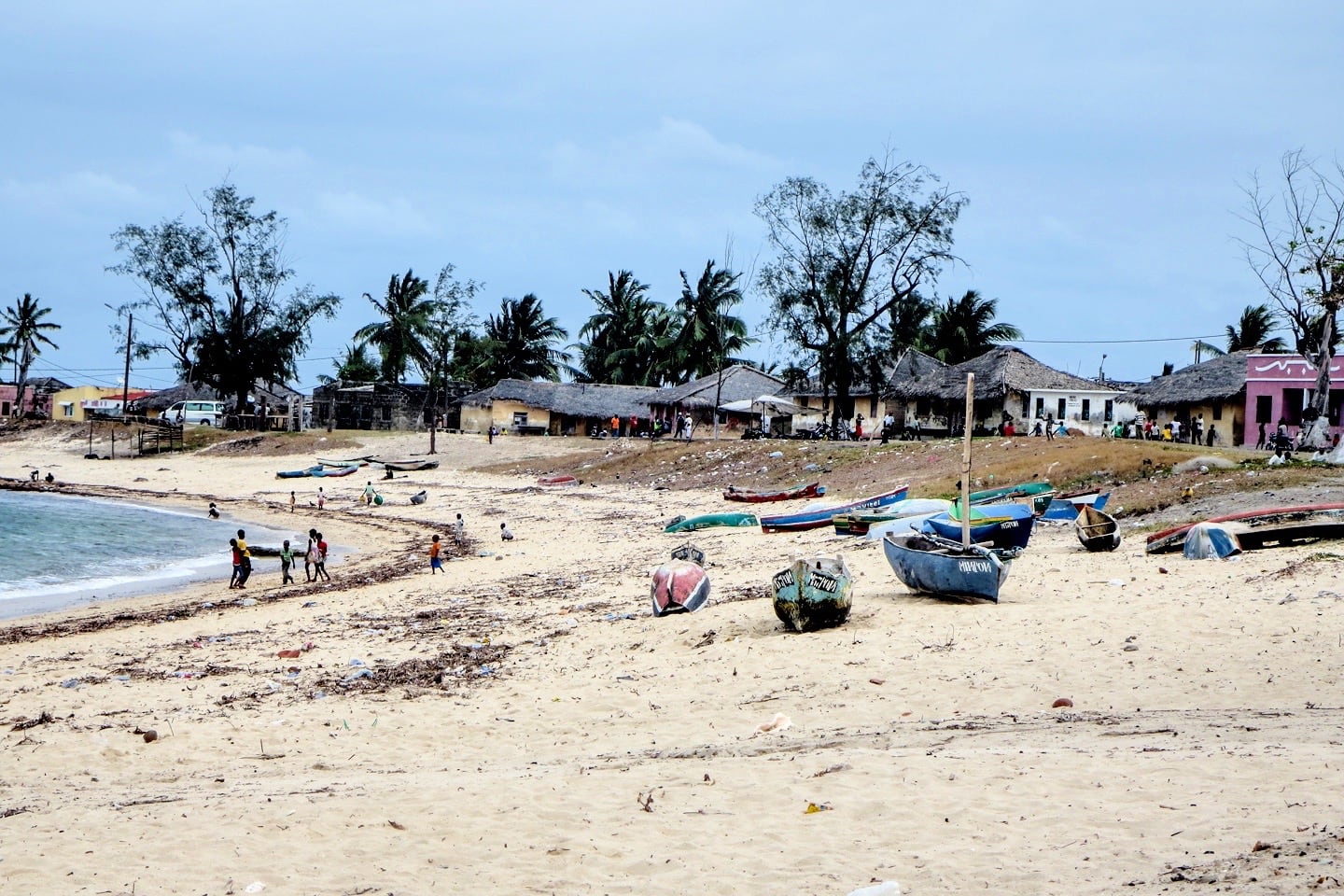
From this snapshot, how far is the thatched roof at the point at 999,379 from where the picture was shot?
54.0 metres

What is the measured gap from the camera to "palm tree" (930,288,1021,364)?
66688mm

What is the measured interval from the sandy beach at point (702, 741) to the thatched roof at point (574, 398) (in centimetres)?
4808

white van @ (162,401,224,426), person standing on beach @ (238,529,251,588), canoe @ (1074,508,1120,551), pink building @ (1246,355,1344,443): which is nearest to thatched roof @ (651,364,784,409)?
pink building @ (1246,355,1344,443)

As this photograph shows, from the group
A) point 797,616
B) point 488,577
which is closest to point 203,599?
point 488,577

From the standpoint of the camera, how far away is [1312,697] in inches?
397

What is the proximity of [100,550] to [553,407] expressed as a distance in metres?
38.1

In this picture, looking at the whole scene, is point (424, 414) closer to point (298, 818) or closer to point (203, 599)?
point (203, 599)

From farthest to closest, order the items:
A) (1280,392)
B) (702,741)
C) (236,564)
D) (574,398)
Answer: (574,398) < (1280,392) < (236,564) < (702,741)

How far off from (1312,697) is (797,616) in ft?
18.2

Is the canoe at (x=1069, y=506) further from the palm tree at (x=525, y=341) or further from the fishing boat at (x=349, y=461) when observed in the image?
the palm tree at (x=525, y=341)

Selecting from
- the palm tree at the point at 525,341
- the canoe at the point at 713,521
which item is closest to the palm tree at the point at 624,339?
the palm tree at the point at 525,341

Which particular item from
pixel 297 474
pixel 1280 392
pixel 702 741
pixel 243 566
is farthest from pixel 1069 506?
pixel 297 474

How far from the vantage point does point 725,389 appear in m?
65.5

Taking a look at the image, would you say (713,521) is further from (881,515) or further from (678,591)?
(678,591)
